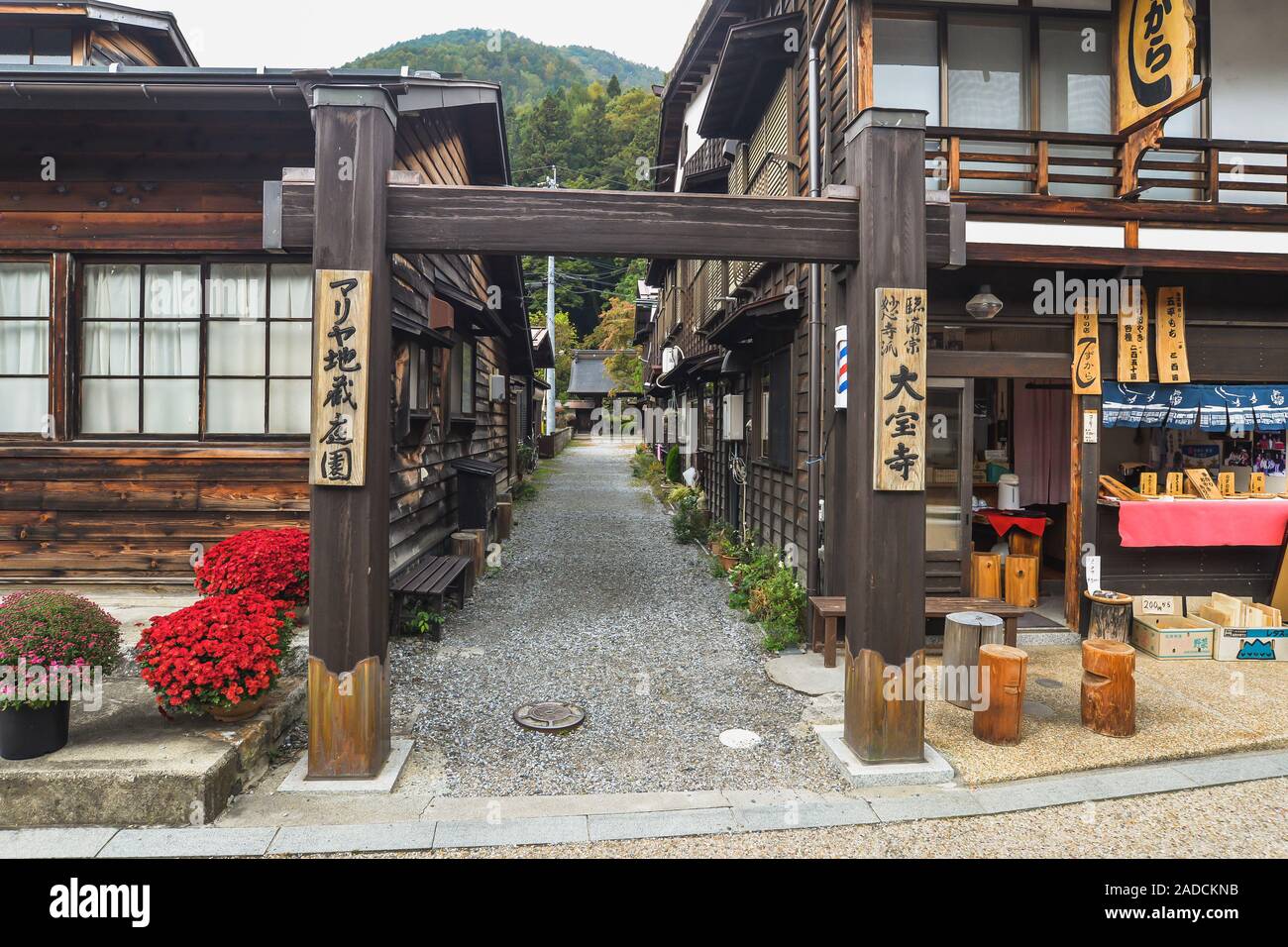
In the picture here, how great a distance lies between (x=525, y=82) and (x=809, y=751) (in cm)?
8116

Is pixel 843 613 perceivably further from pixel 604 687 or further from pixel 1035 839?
pixel 1035 839

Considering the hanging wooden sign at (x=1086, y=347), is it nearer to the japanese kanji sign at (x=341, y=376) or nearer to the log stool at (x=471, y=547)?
the japanese kanji sign at (x=341, y=376)

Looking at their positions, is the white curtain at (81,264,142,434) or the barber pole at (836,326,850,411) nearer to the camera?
the barber pole at (836,326,850,411)

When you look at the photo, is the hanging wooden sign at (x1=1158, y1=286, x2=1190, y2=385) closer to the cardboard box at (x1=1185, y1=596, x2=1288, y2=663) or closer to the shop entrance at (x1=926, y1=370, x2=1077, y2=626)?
the shop entrance at (x1=926, y1=370, x2=1077, y2=626)

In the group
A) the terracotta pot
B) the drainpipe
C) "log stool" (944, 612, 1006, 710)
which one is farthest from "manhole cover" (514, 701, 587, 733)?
the drainpipe

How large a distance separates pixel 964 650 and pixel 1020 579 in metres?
3.27

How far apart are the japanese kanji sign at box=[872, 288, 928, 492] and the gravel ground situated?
6.75 feet

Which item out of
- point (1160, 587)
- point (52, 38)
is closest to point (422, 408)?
point (52, 38)

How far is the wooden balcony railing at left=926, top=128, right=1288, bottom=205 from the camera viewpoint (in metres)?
7.42

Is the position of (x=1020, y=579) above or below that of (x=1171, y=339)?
below

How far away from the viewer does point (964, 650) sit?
5.68 m

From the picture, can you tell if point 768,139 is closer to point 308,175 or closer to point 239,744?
point 308,175

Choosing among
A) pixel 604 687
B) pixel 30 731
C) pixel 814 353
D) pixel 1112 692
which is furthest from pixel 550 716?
pixel 814 353

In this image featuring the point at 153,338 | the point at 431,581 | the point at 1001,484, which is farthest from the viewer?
the point at 1001,484
